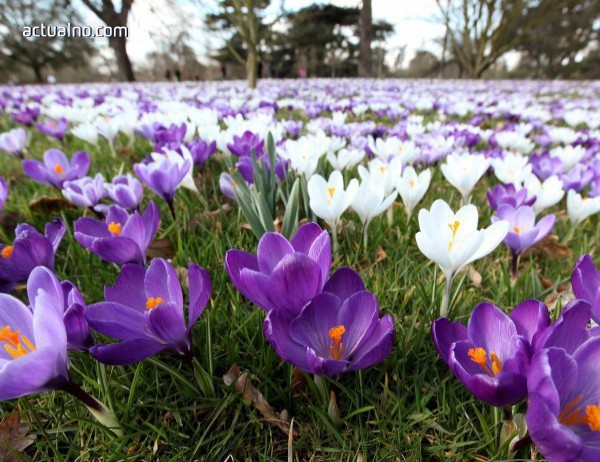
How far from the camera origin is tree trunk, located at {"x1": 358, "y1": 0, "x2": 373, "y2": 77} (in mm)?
18508

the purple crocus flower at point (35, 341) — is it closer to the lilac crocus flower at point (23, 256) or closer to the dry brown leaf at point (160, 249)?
the lilac crocus flower at point (23, 256)

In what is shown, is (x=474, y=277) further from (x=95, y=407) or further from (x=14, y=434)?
(x=14, y=434)

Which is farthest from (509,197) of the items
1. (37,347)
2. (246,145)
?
(37,347)

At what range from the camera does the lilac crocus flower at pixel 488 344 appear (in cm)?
66

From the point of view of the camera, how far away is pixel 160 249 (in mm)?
1597

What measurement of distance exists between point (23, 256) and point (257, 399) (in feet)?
2.37

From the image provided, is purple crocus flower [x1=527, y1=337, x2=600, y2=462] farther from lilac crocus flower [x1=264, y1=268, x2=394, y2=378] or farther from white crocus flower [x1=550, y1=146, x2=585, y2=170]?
white crocus flower [x1=550, y1=146, x2=585, y2=170]

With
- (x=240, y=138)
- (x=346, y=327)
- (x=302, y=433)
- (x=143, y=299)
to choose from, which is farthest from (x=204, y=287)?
(x=240, y=138)

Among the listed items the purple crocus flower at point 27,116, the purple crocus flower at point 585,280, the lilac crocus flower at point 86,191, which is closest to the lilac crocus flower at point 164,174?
the lilac crocus flower at point 86,191

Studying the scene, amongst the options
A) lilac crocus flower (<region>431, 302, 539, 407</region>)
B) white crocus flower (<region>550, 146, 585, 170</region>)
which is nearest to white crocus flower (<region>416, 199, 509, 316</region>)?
lilac crocus flower (<region>431, 302, 539, 407</region>)

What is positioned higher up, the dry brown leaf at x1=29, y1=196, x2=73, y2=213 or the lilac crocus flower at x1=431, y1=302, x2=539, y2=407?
the dry brown leaf at x1=29, y1=196, x2=73, y2=213

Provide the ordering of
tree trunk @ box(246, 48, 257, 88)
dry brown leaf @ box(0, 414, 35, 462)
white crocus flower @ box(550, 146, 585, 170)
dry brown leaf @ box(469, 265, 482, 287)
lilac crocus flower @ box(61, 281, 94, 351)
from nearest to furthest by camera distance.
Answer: lilac crocus flower @ box(61, 281, 94, 351) → dry brown leaf @ box(0, 414, 35, 462) → dry brown leaf @ box(469, 265, 482, 287) → white crocus flower @ box(550, 146, 585, 170) → tree trunk @ box(246, 48, 257, 88)

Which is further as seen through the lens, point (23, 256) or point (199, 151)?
point (199, 151)

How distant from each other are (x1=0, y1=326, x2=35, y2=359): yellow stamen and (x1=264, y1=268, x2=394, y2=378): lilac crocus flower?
0.45 metres
